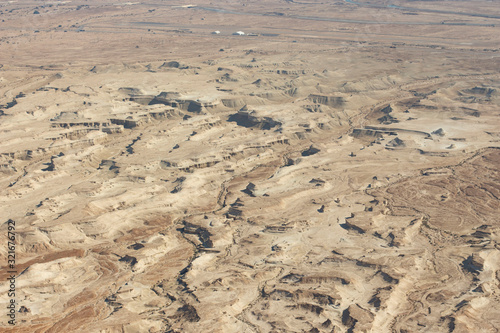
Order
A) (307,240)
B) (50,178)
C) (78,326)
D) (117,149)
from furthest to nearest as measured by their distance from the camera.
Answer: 1. (117,149)
2. (50,178)
3. (307,240)
4. (78,326)

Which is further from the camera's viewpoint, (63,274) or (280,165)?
(280,165)

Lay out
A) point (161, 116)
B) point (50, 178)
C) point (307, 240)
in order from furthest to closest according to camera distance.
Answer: point (161, 116), point (50, 178), point (307, 240)

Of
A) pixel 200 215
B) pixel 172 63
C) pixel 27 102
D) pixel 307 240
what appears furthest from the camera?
pixel 172 63

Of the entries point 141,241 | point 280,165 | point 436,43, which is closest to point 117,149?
point 280,165

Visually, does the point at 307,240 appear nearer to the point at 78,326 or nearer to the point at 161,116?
the point at 78,326

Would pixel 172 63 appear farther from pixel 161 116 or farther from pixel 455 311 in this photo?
pixel 455 311

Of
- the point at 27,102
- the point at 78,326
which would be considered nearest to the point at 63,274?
the point at 78,326
